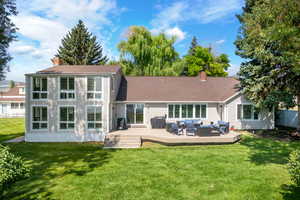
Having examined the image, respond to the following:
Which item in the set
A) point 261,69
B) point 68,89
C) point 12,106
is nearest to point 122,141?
point 68,89

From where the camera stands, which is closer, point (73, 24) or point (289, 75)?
point (289, 75)

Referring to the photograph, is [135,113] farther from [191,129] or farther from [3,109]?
[3,109]

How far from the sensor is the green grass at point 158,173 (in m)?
6.41

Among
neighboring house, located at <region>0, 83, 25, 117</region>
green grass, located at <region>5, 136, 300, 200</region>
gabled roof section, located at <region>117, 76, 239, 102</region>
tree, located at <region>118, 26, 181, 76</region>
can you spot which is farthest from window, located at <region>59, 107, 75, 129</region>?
neighboring house, located at <region>0, 83, 25, 117</region>

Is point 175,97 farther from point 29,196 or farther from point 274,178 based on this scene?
point 29,196

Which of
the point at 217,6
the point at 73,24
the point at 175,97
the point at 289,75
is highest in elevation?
the point at 73,24

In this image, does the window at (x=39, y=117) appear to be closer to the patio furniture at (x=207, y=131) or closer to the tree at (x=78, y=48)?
the patio furniture at (x=207, y=131)

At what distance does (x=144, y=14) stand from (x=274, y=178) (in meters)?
26.1

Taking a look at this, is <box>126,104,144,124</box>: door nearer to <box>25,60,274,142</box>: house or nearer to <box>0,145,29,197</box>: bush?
<box>25,60,274,142</box>: house

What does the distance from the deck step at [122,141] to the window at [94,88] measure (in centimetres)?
371

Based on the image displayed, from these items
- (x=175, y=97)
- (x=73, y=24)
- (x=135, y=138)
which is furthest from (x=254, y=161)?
(x=73, y=24)

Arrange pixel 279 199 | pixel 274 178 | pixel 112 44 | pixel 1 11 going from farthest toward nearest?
pixel 112 44 < pixel 1 11 < pixel 274 178 < pixel 279 199

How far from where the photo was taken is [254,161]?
957 cm

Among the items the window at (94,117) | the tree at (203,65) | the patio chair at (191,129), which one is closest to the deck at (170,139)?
Result: the patio chair at (191,129)
